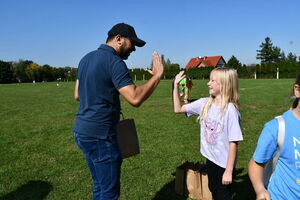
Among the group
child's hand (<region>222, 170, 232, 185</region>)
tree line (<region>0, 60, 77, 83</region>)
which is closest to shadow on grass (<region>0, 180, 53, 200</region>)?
child's hand (<region>222, 170, 232, 185</region>)

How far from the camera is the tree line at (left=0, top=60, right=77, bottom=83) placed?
7562cm

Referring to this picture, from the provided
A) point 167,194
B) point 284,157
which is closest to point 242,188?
point 167,194

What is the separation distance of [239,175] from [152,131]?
3.81 metres

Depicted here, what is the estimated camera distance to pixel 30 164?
5.80 m

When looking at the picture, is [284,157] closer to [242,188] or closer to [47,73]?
[242,188]

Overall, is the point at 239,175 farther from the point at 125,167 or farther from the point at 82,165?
the point at 82,165

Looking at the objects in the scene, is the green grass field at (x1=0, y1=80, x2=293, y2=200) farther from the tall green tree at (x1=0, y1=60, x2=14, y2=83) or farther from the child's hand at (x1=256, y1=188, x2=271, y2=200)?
the tall green tree at (x1=0, y1=60, x2=14, y2=83)

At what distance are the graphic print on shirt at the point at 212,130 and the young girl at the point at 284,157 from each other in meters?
1.00

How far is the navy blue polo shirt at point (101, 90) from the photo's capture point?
2.34 m

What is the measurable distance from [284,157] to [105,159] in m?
1.44

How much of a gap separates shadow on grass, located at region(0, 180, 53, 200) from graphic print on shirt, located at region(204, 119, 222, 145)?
2805 mm

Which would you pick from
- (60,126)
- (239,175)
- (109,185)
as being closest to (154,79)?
(109,185)

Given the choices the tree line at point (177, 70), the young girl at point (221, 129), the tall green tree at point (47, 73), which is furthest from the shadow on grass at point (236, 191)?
the tall green tree at point (47, 73)

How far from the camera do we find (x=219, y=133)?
9.69 feet
